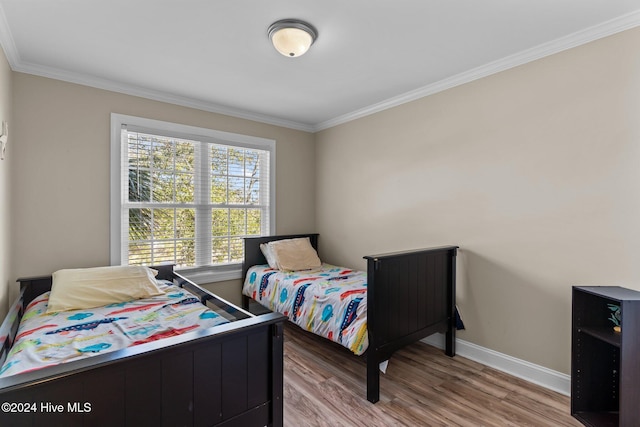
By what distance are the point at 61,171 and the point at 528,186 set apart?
12.2 ft

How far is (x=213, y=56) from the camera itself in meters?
2.34

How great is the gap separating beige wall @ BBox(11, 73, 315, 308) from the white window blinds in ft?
0.55

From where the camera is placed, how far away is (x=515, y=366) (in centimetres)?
236

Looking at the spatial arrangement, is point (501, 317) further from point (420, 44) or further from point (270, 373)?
point (420, 44)

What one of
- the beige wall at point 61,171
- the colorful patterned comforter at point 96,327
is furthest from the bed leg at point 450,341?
the beige wall at point 61,171

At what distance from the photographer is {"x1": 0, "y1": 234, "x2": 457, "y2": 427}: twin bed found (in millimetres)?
1016

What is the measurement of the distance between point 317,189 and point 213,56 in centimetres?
225

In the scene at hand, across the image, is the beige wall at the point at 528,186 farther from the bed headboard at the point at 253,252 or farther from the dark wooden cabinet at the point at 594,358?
the bed headboard at the point at 253,252

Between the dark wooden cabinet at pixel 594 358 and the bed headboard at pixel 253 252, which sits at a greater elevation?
the bed headboard at pixel 253 252

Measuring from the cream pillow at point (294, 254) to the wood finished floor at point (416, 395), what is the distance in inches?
39.5

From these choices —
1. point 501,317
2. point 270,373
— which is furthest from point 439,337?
point 270,373

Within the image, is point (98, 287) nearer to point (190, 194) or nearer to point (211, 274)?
point (211, 274)

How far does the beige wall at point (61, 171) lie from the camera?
2443 millimetres

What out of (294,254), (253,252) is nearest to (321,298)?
(294,254)
